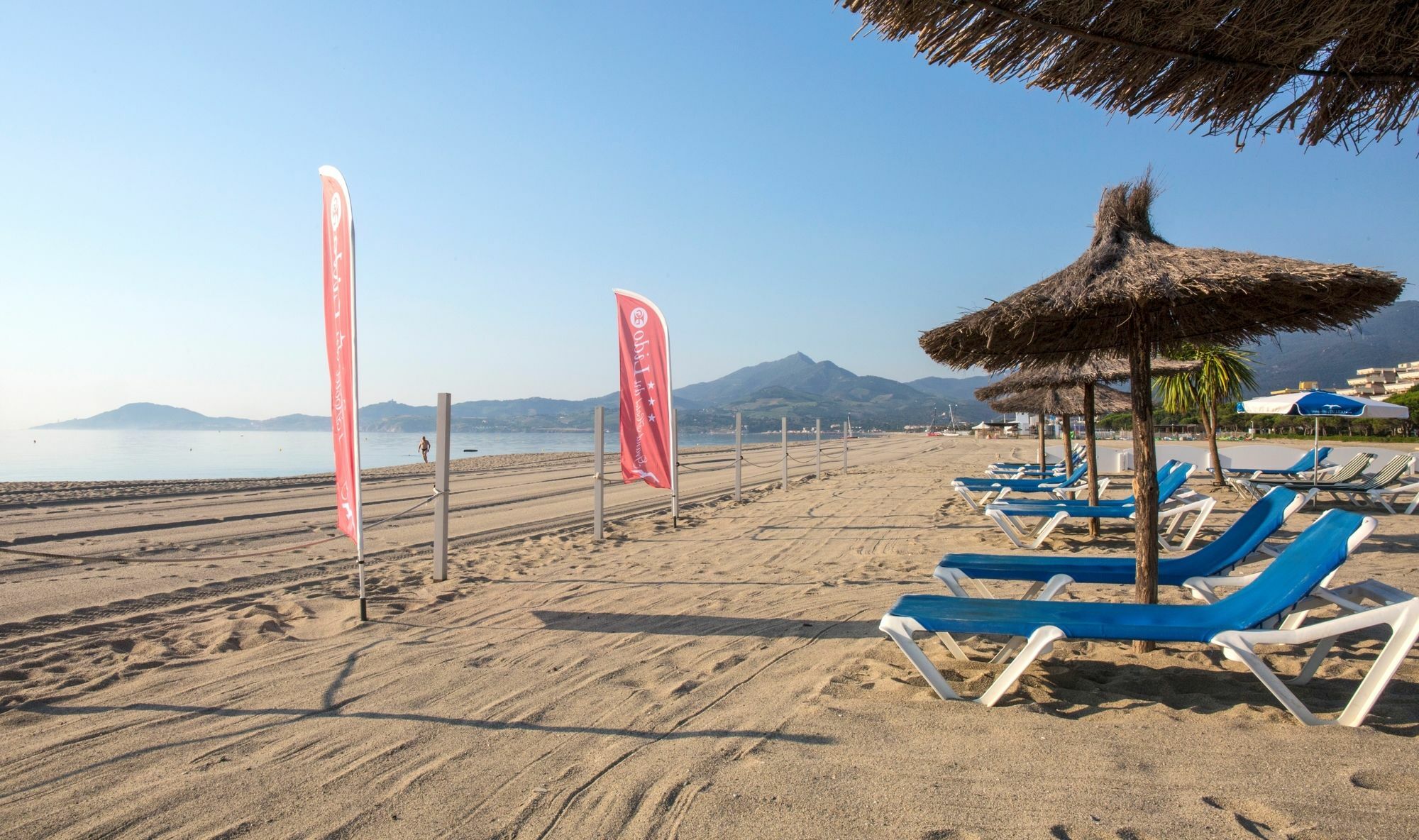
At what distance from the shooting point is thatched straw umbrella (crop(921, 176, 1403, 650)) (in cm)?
337

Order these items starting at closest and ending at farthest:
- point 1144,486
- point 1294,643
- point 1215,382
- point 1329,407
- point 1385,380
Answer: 1. point 1294,643
2. point 1144,486
3. point 1329,407
4. point 1215,382
5. point 1385,380

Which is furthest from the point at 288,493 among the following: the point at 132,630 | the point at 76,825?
the point at 76,825

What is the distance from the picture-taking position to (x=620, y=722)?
3.05 meters

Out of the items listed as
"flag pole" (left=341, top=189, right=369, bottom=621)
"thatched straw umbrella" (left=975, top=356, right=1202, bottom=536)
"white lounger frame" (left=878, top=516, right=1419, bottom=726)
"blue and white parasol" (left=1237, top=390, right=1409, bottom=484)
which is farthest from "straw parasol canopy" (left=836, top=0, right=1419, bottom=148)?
"blue and white parasol" (left=1237, top=390, right=1409, bottom=484)

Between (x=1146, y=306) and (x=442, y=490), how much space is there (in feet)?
15.4

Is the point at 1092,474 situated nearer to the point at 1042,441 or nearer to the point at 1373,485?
the point at 1373,485

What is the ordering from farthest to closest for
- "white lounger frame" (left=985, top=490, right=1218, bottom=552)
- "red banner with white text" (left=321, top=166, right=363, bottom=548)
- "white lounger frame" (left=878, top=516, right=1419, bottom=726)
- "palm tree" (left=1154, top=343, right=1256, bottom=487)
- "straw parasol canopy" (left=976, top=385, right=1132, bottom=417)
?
"palm tree" (left=1154, top=343, right=1256, bottom=487) < "straw parasol canopy" (left=976, top=385, right=1132, bottom=417) < "white lounger frame" (left=985, top=490, right=1218, bottom=552) < "red banner with white text" (left=321, top=166, right=363, bottom=548) < "white lounger frame" (left=878, top=516, right=1419, bottom=726)

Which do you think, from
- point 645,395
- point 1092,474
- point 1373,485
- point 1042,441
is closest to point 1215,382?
point 1042,441

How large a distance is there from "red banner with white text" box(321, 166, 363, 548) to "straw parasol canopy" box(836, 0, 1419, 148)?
342 centimetres

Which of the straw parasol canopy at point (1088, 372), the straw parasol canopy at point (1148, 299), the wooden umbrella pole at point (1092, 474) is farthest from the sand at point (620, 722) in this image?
the straw parasol canopy at point (1088, 372)

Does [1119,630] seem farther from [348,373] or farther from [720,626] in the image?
[348,373]

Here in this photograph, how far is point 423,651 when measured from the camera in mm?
4035

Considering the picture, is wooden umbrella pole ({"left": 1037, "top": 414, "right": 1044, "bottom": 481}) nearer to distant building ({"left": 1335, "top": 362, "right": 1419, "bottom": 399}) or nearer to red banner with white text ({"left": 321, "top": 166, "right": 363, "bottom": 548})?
red banner with white text ({"left": 321, "top": 166, "right": 363, "bottom": 548})

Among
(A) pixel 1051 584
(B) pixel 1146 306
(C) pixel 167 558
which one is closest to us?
(B) pixel 1146 306
